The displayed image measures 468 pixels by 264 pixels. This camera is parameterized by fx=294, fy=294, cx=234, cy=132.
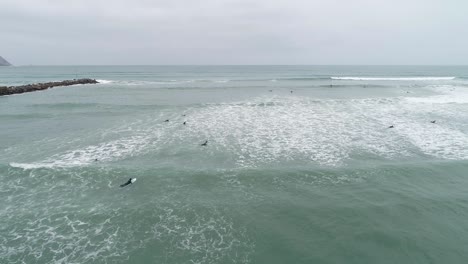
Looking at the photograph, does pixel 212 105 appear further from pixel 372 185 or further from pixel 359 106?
pixel 372 185

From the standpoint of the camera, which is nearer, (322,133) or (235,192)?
(235,192)

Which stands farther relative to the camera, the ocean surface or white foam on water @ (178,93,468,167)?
white foam on water @ (178,93,468,167)

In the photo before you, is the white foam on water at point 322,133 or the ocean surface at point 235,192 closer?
the ocean surface at point 235,192

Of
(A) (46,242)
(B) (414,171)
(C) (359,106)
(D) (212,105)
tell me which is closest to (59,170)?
(A) (46,242)

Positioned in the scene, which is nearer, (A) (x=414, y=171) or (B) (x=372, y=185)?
(B) (x=372, y=185)

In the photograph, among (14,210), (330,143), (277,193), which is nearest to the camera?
(14,210)

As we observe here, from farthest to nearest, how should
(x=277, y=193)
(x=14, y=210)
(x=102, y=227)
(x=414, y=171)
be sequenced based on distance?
1. (x=414, y=171)
2. (x=277, y=193)
3. (x=14, y=210)
4. (x=102, y=227)

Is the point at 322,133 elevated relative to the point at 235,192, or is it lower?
elevated

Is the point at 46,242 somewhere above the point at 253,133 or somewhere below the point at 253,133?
below
